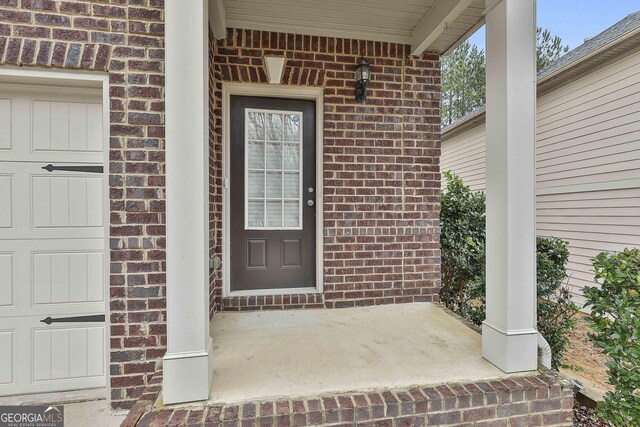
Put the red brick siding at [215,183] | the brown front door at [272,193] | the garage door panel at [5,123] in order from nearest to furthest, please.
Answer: the garage door panel at [5,123]
the red brick siding at [215,183]
the brown front door at [272,193]

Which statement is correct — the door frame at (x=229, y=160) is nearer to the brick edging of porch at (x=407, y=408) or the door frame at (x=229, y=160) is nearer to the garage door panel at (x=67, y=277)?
the garage door panel at (x=67, y=277)

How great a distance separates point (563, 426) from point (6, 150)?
3709 mm

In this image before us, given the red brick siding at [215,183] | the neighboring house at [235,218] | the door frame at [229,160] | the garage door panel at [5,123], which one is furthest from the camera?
the door frame at [229,160]

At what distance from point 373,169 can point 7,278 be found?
287 cm

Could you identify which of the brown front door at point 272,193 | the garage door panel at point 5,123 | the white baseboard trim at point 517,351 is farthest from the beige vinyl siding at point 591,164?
the garage door panel at point 5,123

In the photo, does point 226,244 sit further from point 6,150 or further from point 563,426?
point 563,426

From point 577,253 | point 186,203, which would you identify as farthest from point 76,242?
point 577,253

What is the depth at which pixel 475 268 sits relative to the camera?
3365 millimetres

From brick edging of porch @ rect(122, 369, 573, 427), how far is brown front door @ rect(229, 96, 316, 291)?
Answer: 136cm

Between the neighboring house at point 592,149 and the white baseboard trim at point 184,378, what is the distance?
179 inches

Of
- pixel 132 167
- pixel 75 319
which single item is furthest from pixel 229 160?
pixel 75 319

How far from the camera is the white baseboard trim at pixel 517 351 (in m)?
1.84

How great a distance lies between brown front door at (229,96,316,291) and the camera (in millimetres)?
2977

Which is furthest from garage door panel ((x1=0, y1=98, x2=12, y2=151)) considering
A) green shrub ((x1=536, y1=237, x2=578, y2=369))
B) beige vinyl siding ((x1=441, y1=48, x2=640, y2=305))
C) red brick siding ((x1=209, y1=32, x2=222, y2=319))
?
beige vinyl siding ((x1=441, y1=48, x2=640, y2=305))
